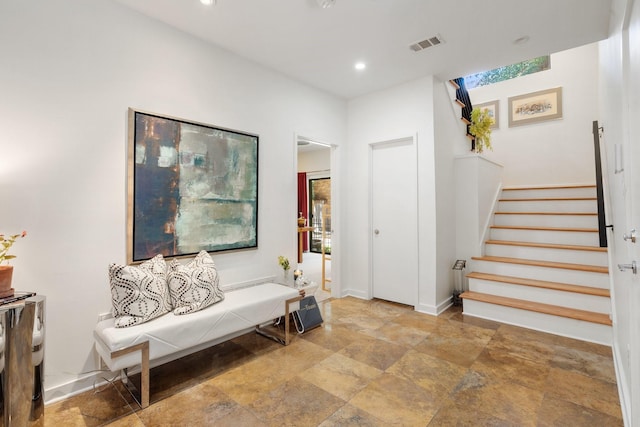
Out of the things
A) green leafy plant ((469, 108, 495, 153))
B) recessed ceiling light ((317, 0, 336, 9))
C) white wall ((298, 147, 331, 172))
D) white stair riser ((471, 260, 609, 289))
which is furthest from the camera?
white wall ((298, 147, 331, 172))

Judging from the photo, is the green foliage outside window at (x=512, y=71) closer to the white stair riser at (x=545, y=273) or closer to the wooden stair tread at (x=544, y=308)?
the white stair riser at (x=545, y=273)

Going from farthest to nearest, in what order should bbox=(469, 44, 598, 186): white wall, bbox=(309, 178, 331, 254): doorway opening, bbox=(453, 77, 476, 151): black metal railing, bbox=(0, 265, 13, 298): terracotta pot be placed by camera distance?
bbox=(309, 178, 331, 254): doorway opening
bbox=(469, 44, 598, 186): white wall
bbox=(453, 77, 476, 151): black metal railing
bbox=(0, 265, 13, 298): terracotta pot

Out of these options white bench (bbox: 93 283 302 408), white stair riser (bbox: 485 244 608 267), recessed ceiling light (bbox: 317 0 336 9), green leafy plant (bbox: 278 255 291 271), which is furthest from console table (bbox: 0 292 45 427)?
white stair riser (bbox: 485 244 608 267)

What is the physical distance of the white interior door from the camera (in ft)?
12.8

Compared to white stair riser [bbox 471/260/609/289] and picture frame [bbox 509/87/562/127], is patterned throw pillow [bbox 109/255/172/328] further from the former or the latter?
picture frame [bbox 509/87/562/127]

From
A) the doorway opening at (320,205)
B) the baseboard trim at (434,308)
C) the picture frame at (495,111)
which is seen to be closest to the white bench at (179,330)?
the baseboard trim at (434,308)

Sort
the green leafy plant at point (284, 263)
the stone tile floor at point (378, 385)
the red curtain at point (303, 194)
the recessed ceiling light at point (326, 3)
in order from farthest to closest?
the red curtain at point (303, 194), the green leafy plant at point (284, 263), the recessed ceiling light at point (326, 3), the stone tile floor at point (378, 385)

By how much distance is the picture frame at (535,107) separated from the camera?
17.0ft

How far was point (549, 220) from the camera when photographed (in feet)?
13.9

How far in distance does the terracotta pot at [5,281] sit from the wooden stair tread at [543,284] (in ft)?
13.8

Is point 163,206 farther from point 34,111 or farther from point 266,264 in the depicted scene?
point 266,264

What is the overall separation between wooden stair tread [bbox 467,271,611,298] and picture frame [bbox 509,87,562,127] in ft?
11.0

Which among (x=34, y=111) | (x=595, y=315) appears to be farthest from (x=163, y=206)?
(x=595, y=315)

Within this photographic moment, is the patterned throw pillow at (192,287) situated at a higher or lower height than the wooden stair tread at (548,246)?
lower
